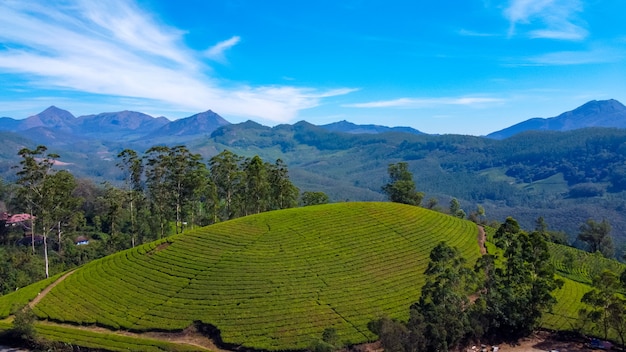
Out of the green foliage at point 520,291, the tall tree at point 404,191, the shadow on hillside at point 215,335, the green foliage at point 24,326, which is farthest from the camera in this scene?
the tall tree at point 404,191

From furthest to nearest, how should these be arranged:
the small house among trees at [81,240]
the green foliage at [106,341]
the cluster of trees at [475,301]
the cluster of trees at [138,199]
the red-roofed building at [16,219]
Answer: the small house among trees at [81,240]
the red-roofed building at [16,219]
the cluster of trees at [138,199]
the green foliage at [106,341]
the cluster of trees at [475,301]

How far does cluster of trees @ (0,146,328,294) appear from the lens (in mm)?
71000

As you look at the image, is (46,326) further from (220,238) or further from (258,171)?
(258,171)

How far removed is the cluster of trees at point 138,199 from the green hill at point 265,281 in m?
17.5

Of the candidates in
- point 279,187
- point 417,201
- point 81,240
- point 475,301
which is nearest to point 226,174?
point 279,187

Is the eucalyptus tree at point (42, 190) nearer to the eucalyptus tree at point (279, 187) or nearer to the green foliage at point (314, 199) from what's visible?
the eucalyptus tree at point (279, 187)

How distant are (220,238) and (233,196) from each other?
3063cm

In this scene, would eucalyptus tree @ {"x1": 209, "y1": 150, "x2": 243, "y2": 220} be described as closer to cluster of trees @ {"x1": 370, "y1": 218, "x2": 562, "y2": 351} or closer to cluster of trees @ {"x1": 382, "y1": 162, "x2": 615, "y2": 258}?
cluster of trees @ {"x1": 382, "y1": 162, "x2": 615, "y2": 258}

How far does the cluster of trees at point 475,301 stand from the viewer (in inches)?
Answer: 1474

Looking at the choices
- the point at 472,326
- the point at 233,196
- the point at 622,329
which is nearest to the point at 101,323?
the point at 472,326

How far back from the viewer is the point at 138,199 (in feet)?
315

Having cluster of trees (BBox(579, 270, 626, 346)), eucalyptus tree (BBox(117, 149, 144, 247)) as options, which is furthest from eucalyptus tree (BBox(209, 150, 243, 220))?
cluster of trees (BBox(579, 270, 626, 346))

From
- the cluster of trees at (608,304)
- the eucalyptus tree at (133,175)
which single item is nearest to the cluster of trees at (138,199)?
the eucalyptus tree at (133,175)

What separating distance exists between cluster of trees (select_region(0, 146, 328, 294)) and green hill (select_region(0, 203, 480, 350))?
17519 millimetres
